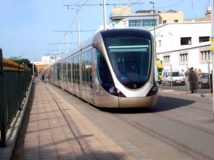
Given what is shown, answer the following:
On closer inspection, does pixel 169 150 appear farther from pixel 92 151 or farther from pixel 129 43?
pixel 129 43

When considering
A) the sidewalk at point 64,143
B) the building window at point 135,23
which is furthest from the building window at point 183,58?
the building window at point 135,23

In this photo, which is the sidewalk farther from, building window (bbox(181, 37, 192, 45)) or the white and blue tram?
building window (bbox(181, 37, 192, 45))

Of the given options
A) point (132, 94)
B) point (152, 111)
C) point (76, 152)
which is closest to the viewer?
point (76, 152)

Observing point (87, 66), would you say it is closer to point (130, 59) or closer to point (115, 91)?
point (130, 59)

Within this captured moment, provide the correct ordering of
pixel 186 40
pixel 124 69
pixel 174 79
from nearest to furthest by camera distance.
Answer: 1. pixel 124 69
2. pixel 174 79
3. pixel 186 40

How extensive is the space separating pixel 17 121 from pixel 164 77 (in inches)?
1669

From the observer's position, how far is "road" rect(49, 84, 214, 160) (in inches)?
340

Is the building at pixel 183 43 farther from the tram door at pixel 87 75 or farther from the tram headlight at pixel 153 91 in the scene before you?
the tram headlight at pixel 153 91

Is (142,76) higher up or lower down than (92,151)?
higher up

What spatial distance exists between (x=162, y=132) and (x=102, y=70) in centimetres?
Answer: 593

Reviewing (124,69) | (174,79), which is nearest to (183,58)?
(174,79)

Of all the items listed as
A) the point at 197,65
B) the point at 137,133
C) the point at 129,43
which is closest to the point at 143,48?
the point at 129,43

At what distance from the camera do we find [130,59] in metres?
16.8

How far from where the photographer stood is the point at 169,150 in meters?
8.98
